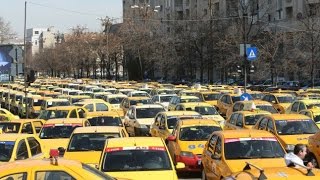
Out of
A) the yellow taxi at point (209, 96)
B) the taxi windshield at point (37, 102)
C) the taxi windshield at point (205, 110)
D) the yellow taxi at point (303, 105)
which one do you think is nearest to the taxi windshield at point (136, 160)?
the taxi windshield at point (205, 110)

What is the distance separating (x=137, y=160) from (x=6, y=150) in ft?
9.80

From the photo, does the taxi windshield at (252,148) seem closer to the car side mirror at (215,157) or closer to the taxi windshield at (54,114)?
the car side mirror at (215,157)

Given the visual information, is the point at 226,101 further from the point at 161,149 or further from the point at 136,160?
the point at 136,160

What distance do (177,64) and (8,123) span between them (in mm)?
62516

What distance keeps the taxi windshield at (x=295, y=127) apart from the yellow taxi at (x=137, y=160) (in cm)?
601

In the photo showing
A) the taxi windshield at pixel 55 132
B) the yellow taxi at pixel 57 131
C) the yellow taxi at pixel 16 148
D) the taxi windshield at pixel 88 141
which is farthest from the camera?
the taxi windshield at pixel 55 132

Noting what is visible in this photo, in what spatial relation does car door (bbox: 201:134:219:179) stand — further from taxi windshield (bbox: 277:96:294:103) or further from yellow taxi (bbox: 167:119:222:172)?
taxi windshield (bbox: 277:96:294:103)

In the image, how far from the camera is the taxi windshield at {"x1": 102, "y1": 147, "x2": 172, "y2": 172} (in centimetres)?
1091

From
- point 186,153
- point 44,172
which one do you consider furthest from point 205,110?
point 44,172

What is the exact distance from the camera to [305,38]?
57.3m

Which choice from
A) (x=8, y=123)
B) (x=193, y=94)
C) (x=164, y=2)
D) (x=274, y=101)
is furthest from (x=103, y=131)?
(x=164, y=2)

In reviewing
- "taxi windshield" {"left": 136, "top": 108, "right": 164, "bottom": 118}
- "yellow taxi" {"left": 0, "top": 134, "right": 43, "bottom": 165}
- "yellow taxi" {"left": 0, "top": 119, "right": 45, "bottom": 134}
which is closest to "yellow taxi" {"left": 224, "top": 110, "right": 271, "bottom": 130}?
"taxi windshield" {"left": 136, "top": 108, "right": 164, "bottom": 118}

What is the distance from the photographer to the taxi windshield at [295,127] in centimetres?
1670

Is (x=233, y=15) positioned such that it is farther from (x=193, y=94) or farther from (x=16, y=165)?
(x=16, y=165)
